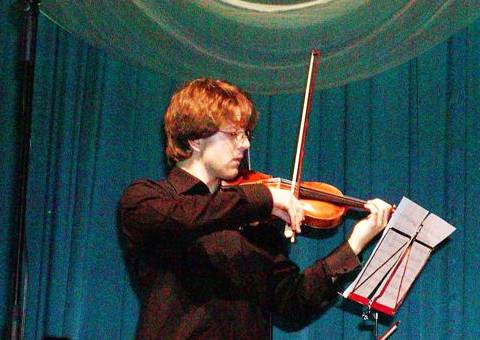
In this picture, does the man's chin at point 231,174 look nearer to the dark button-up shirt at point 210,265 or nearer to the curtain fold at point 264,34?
the dark button-up shirt at point 210,265

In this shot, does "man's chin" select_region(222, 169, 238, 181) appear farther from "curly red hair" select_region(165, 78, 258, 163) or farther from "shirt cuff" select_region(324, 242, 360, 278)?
"shirt cuff" select_region(324, 242, 360, 278)

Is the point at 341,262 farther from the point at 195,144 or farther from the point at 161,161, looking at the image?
the point at 161,161

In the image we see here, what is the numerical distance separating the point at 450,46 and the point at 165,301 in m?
1.21

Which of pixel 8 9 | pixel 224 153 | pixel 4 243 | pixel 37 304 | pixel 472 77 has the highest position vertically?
pixel 8 9

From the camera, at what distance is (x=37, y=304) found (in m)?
2.47

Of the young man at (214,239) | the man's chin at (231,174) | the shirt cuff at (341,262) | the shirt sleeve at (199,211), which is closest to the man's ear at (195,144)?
the young man at (214,239)

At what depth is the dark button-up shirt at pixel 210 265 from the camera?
1718 millimetres

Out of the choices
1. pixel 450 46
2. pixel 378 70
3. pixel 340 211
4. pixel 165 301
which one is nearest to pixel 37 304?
pixel 165 301

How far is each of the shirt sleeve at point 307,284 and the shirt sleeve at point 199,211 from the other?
0.31 m

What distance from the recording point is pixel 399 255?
205 cm

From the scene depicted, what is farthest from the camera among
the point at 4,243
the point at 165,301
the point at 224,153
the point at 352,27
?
the point at 4,243

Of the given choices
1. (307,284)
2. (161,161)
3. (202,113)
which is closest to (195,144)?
(202,113)

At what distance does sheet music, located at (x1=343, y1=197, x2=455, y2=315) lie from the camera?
6.66 ft

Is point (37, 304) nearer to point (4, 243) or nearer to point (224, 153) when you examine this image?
point (4, 243)
